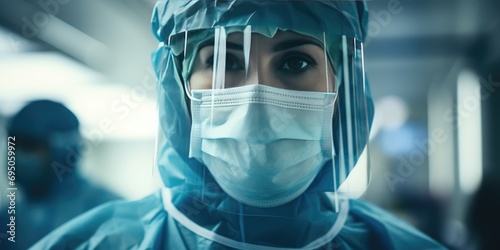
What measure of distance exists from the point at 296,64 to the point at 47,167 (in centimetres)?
73

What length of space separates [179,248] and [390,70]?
70 cm

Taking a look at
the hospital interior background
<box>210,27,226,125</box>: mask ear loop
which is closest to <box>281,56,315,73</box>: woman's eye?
<box>210,27,226,125</box>: mask ear loop

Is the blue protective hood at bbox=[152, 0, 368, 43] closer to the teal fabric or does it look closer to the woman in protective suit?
the woman in protective suit

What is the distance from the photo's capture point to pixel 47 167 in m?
1.09

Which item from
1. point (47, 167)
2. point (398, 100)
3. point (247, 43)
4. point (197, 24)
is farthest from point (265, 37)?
point (47, 167)

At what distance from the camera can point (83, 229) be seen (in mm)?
933

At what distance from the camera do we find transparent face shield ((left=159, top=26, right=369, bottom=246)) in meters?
0.84

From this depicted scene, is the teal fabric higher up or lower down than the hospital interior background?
lower down

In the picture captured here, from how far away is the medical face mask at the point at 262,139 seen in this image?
832mm

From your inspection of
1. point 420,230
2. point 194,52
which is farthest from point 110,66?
point 420,230

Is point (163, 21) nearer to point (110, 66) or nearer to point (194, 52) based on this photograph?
point (194, 52)

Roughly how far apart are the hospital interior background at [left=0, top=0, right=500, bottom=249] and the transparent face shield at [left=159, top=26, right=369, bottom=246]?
0.17 meters

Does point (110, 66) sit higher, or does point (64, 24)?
point (64, 24)

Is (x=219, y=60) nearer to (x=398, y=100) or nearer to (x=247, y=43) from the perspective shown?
(x=247, y=43)
